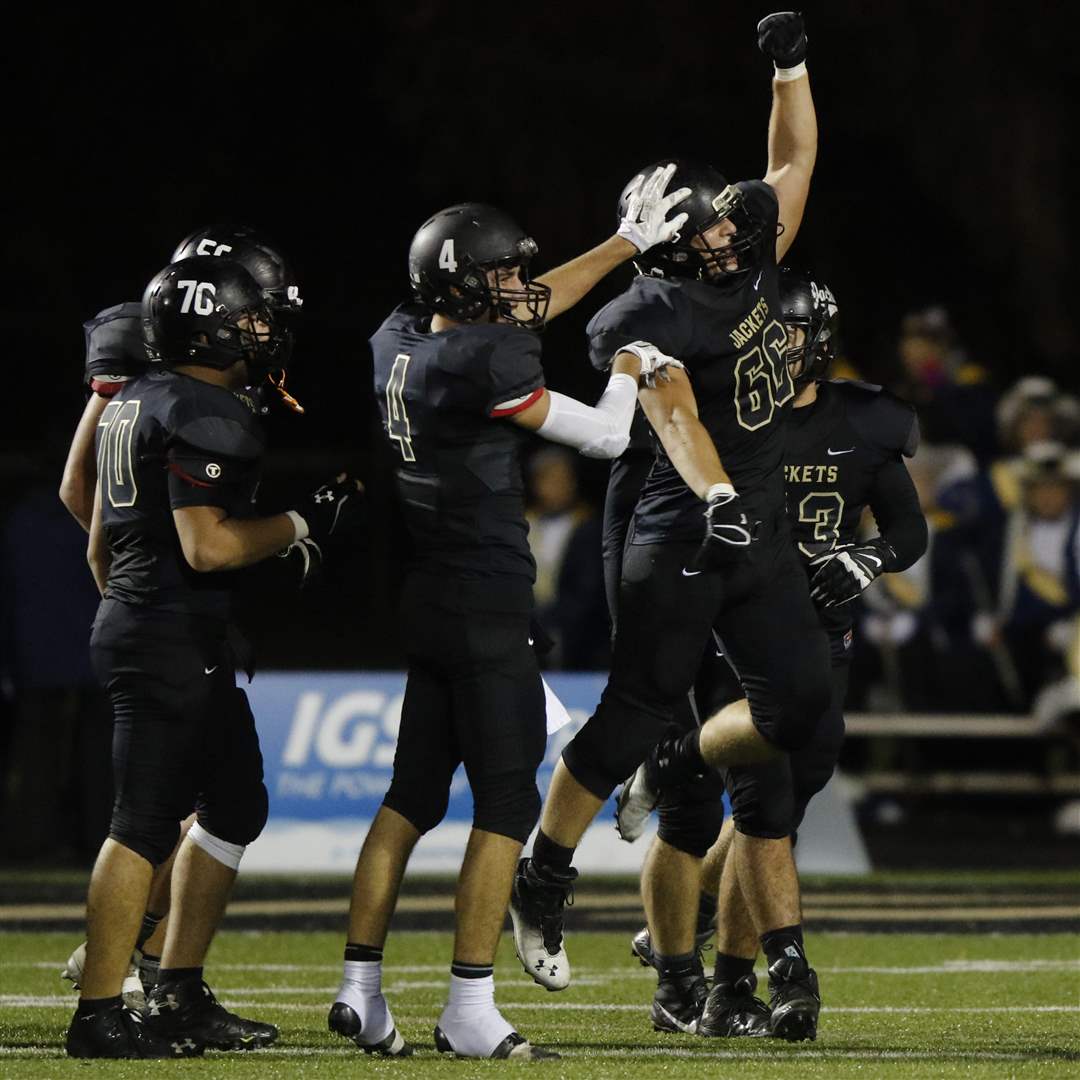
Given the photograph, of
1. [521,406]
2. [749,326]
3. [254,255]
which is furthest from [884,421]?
[254,255]

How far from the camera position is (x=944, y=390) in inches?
559

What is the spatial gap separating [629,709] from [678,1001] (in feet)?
2.75

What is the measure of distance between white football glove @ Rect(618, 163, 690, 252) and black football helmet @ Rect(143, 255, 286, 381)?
0.94 m

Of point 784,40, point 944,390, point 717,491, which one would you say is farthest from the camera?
point 944,390

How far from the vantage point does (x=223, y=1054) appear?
A: 255 inches

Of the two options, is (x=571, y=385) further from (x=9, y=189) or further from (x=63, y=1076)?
(x=63, y=1076)

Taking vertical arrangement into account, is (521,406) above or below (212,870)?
above

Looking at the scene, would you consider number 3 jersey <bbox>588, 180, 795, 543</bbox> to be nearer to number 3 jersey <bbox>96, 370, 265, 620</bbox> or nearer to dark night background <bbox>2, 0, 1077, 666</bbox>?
number 3 jersey <bbox>96, 370, 265, 620</bbox>

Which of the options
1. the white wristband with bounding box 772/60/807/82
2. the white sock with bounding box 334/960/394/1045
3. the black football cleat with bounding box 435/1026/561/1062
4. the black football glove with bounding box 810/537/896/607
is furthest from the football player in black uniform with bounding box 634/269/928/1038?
the white sock with bounding box 334/960/394/1045

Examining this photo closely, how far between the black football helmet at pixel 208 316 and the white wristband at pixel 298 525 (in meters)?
0.40

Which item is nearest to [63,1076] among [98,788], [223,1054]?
[223,1054]

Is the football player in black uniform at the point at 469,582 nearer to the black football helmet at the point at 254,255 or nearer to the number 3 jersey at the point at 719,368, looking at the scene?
the number 3 jersey at the point at 719,368

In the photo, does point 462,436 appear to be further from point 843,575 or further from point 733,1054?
point 733,1054

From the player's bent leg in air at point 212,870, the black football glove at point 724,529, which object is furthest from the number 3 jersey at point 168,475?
the black football glove at point 724,529
